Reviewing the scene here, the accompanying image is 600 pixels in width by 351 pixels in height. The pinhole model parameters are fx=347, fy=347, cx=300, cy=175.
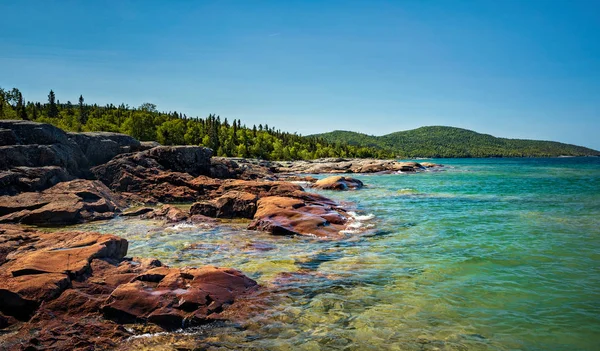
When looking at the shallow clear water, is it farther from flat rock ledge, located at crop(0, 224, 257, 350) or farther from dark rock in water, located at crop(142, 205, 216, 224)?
dark rock in water, located at crop(142, 205, 216, 224)

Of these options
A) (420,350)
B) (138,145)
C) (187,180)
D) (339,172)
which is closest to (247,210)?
(187,180)

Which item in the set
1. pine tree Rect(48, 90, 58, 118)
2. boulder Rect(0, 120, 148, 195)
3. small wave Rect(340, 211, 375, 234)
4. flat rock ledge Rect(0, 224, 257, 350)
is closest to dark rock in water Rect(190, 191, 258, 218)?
small wave Rect(340, 211, 375, 234)

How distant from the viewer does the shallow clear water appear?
23.2ft

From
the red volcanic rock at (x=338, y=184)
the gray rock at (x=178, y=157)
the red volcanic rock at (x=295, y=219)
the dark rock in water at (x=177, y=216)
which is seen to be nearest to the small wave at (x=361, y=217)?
the red volcanic rock at (x=295, y=219)

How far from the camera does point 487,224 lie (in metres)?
19.0

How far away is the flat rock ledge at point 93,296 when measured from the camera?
6645 millimetres

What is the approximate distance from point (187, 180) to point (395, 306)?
25.9 meters

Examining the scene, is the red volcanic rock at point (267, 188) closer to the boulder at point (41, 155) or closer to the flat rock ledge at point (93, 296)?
the boulder at point (41, 155)

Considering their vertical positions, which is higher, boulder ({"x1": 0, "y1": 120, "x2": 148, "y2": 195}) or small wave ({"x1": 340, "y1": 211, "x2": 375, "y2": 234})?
boulder ({"x1": 0, "y1": 120, "x2": 148, "y2": 195})

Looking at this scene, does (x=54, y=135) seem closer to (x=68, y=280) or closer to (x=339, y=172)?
(x=68, y=280)

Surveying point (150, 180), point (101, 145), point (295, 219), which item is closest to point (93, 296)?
point (295, 219)

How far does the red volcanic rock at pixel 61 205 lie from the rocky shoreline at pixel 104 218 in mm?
55

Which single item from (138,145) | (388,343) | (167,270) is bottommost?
(388,343)

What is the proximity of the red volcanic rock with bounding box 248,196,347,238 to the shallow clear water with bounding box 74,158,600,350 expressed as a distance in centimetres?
106
